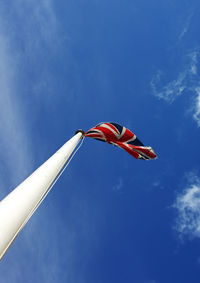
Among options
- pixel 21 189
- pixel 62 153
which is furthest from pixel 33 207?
pixel 62 153

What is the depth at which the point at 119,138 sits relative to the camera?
578 inches

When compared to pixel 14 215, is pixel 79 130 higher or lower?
higher

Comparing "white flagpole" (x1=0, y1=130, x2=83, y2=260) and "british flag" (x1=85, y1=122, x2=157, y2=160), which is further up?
"british flag" (x1=85, y1=122, x2=157, y2=160)

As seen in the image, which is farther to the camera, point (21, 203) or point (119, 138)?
point (119, 138)

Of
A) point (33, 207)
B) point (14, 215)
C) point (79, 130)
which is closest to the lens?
point (14, 215)

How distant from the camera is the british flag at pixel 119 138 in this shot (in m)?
14.0

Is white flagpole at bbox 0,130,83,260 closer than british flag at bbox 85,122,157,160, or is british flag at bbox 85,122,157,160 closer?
white flagpole at bbox 0,130,83,260

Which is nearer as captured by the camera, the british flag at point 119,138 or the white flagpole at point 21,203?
the white flagpole at point 21,203

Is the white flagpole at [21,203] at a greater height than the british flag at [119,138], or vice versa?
the british flag at [119,138]

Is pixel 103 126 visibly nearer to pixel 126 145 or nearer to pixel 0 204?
pixel 126 145

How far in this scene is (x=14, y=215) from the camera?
15.5ft

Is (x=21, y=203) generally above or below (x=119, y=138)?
below

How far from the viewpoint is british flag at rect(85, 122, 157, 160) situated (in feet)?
45.9

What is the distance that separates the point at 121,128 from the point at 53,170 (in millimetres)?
8544
